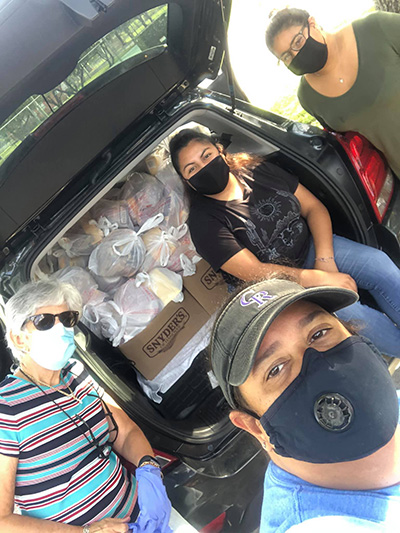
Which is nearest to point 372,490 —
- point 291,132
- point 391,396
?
point 391,396

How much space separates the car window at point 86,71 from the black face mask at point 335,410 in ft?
3.85

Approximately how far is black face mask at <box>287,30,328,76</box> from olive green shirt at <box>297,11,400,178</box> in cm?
18

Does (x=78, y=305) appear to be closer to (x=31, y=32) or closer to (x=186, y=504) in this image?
(x=186, y=504)

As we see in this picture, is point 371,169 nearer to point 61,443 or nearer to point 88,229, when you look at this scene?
point 88,229

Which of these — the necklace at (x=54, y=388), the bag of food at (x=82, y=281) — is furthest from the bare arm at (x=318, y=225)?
the necklace at (x=54, y=388)

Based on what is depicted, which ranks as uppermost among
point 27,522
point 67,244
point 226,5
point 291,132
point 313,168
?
point 226,5

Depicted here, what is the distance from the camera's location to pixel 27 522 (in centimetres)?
138

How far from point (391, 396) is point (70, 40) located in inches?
52.4

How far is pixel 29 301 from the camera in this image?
63.8 inches

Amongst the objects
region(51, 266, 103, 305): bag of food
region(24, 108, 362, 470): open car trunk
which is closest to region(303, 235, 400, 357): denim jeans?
region(24, 108, 362, 470): open car trunk

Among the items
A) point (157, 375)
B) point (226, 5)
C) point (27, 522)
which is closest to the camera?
point (27, 522)

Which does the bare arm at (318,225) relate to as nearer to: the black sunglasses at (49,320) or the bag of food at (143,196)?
the bag of food at (143,196)

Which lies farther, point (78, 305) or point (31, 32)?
point (78, 305)

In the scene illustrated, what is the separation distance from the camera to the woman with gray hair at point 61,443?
4.76 feet
